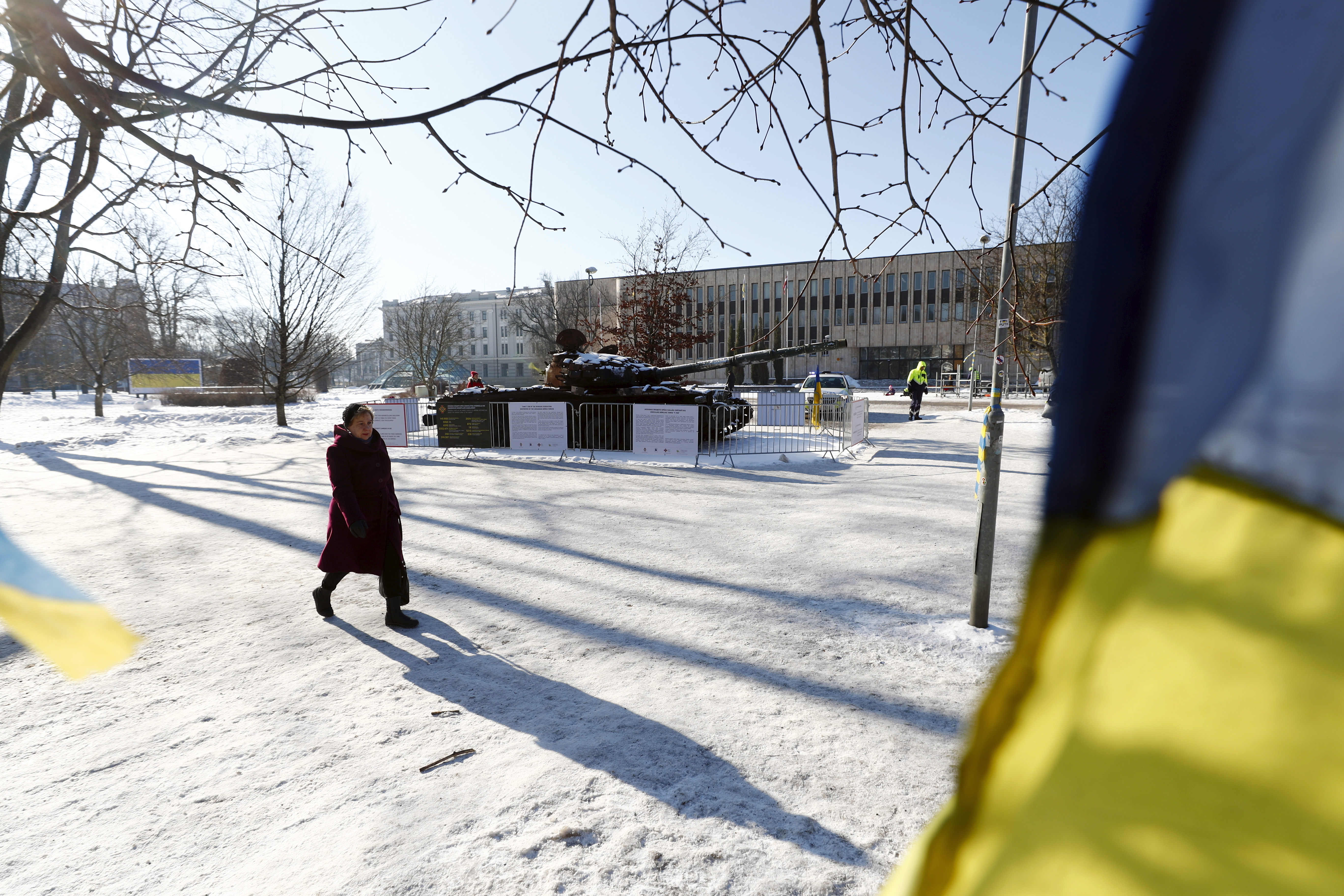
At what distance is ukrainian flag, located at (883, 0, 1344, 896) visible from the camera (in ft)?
1.06

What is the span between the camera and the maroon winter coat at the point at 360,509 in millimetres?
5164

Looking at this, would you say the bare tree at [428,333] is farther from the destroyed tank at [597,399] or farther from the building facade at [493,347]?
the building facade at [493,347]

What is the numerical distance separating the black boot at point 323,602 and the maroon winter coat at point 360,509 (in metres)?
0.15

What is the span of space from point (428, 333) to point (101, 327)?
13023 mm

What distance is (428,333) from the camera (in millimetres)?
36062

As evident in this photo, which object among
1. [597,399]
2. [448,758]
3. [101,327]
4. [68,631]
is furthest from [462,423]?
[101,327]

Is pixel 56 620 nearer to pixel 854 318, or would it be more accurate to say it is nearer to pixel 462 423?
pixel 462 423

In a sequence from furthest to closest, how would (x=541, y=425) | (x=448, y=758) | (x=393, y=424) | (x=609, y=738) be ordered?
(x=393, y=424) < (x=541, y=425) < (x=609, y=738) < (x=448, y=758)

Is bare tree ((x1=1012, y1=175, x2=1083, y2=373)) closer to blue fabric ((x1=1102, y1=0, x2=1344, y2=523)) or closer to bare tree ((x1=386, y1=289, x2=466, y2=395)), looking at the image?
blue fabric ((x1=1102, y1=0, x2=1344, y2=523))

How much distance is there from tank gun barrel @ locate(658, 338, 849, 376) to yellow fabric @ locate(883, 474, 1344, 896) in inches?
484

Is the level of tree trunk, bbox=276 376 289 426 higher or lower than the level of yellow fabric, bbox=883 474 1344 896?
lower

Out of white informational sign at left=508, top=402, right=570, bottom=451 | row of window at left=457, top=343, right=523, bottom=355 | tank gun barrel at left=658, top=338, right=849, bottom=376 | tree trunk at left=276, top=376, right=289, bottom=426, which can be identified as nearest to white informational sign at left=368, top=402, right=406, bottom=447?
white informational sign at left=508, top=402, right=570, bottom=451

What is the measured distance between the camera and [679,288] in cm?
2692

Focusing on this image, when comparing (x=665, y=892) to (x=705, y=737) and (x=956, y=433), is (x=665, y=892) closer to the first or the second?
(x=705, y=737)
